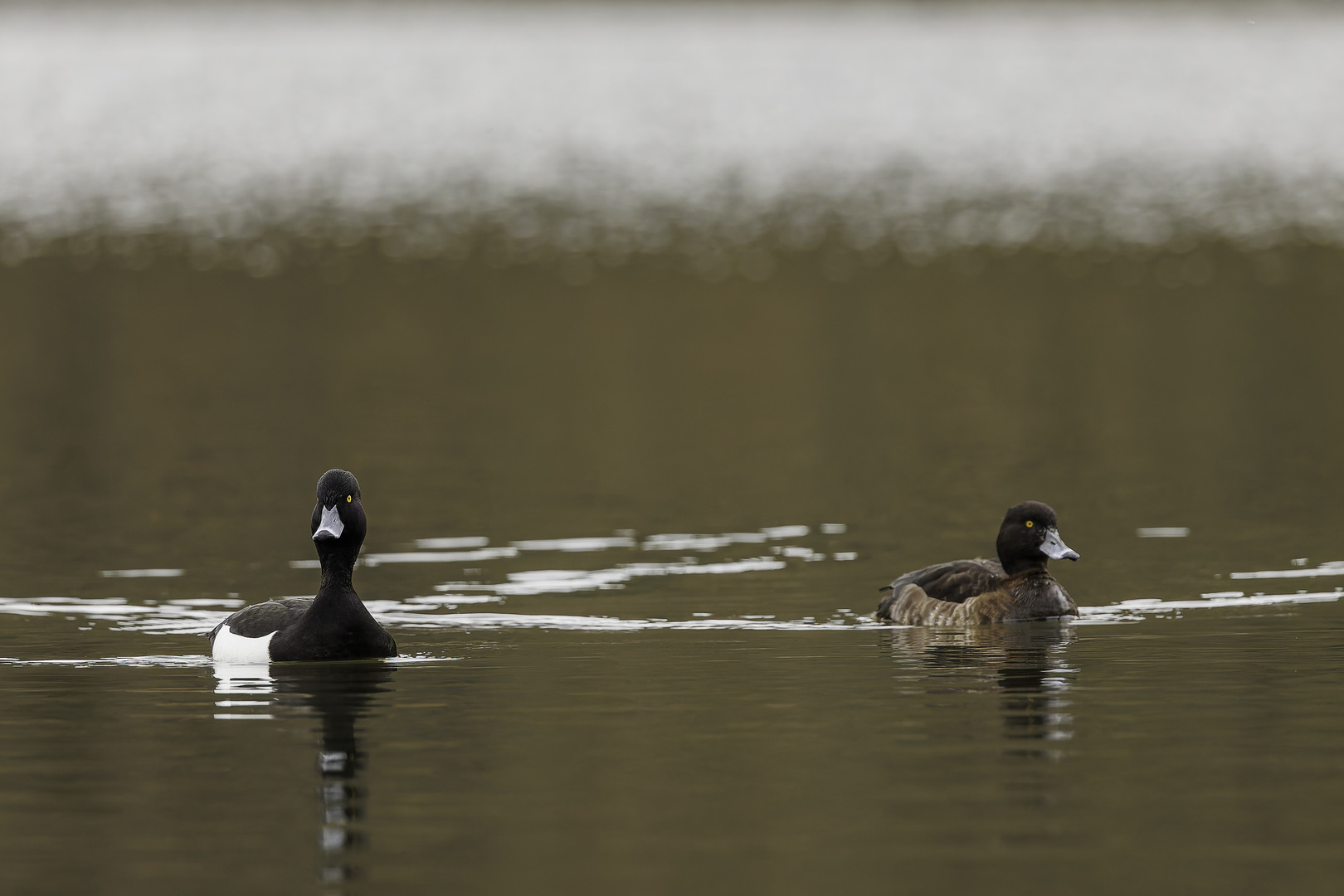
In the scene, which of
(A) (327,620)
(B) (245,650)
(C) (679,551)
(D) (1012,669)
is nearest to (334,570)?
(A) (327,620)

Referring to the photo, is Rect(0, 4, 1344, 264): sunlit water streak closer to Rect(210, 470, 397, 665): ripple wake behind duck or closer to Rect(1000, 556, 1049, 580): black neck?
Rect(1000, 556, 1049, 580): black neck

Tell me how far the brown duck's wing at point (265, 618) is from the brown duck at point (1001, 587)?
534 cm

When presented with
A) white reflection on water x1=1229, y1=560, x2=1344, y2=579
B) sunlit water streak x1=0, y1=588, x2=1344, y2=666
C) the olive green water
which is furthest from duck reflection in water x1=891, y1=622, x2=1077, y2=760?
white reflection on water x1=1229, y1=560, x2=1344, y2=579

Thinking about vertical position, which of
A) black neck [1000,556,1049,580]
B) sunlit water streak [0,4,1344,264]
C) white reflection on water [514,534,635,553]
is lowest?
black neck [1000,556,1049,580]

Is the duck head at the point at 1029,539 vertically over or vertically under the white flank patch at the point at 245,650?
over

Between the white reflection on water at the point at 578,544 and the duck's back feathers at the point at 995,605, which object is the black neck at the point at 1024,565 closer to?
the duck's back feathers at the point at 995,605

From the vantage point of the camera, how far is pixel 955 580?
63.7 feet

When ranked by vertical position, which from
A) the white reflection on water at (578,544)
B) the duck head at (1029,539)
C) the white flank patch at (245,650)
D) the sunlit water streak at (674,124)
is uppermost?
the sunlit water streak at (674,124)

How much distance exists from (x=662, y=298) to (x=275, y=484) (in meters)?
25.7

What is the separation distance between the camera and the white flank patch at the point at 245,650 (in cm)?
1684

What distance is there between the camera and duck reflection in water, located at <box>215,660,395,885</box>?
1110cm

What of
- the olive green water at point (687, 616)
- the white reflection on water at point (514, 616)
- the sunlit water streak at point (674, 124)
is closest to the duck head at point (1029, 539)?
the white reflection on water at point (514, 616)

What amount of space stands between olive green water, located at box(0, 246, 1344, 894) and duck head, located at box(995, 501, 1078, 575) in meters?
0.94

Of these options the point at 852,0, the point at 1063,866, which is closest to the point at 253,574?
the point at 1063,866
